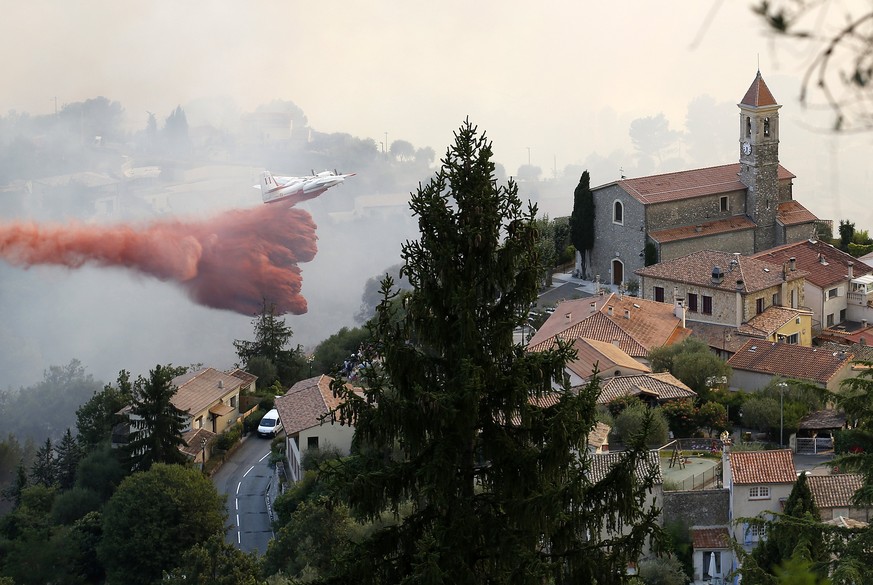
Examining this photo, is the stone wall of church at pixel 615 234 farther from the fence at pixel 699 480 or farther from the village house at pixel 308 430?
the fence at pixel 699 480

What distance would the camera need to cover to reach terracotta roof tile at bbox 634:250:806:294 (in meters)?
43.1

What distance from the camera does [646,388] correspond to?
116 ft

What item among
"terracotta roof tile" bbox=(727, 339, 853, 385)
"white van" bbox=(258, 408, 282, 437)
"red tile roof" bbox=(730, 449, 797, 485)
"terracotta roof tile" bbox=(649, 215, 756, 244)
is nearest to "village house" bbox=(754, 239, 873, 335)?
"terracotta roof tile" bbox=(649, 215, 756, 244)

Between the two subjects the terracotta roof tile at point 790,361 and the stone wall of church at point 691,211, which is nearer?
the terracotta roof tile at point 790,361

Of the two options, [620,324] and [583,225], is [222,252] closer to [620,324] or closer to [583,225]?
[583,225]

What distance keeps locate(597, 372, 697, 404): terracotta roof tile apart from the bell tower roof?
1852cm

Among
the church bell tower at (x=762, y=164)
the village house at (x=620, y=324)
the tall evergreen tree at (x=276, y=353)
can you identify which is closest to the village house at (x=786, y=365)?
the village house at (x=620, y=324)

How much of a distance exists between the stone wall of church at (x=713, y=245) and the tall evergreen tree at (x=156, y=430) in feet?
61.9

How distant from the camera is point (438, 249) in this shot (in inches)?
469

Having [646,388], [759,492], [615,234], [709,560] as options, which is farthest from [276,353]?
[709,560]

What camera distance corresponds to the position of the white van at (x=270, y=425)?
41091 mm

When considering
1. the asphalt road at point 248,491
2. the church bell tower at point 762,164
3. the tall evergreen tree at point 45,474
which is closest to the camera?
the asphalt road at point 248,491

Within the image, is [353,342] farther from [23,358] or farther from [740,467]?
[23,358]

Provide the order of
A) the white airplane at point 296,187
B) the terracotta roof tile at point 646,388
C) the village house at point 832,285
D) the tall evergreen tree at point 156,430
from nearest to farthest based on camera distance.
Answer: the terracotta roof tile at point 646,388, the tall evergreen tree at point 156,430, the village house at point 832,285, the white airplane at point 296,187
